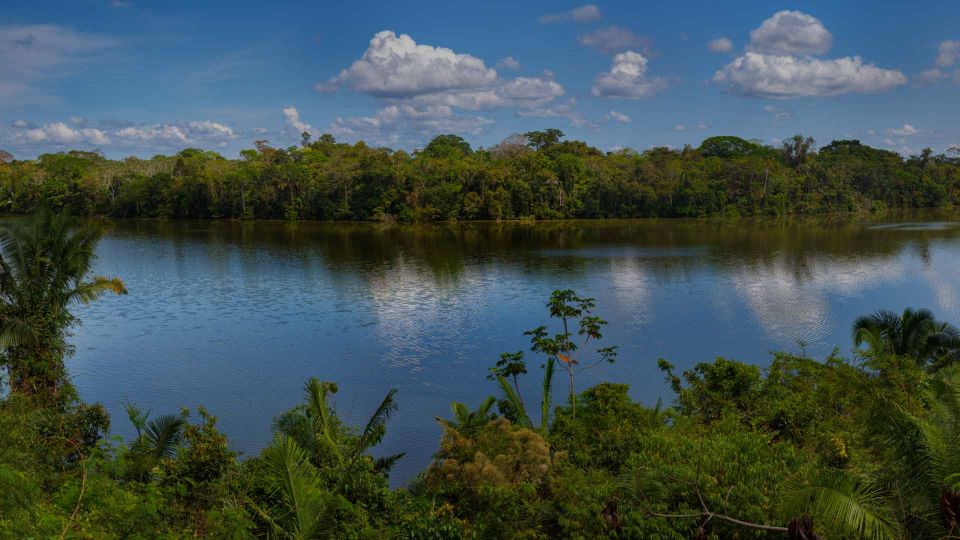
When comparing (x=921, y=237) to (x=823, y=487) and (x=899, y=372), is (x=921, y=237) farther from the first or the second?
(x=823, y=487)

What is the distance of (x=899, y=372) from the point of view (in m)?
15.5

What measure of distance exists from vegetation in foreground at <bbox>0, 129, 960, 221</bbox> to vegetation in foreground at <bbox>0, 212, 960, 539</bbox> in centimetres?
6842

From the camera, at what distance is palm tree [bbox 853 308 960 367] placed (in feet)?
61.9

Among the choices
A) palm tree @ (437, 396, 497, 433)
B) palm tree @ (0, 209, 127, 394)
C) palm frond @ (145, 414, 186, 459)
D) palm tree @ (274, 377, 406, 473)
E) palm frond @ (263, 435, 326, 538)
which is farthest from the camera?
palm tree @ (0, 209, 127, 394)

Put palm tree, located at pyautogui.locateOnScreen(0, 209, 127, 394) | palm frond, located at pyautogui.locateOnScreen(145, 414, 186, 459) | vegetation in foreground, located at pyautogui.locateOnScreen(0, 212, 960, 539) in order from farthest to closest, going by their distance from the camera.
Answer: palm tree, located at pyautogui.locateOnScreen(0, 209, 127, 394), palm frond, located at pyautogui.locateOnScreen(145, 414, 186, 459), vegetation in foreground, located at pyautogui.locateOnScreen(0, 212, 960, 539)

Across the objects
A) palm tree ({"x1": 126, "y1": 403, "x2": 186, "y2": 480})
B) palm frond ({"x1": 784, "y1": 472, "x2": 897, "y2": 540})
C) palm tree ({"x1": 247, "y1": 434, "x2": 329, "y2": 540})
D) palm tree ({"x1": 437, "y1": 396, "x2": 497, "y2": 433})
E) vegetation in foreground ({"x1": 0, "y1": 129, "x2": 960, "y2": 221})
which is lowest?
palm tree ({"x1": 437, "y1": 396, "x2": 497, "y2": 433})

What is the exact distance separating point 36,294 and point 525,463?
13.3 metres

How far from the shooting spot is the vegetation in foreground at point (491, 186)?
87.1 m

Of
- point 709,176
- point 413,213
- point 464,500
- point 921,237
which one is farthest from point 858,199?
point 464,500

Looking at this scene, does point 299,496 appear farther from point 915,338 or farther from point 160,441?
point 915,338

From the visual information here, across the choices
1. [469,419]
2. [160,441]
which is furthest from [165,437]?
Answer: [469,419]

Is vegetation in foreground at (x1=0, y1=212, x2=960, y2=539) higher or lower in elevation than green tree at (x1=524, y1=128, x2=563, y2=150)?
lower

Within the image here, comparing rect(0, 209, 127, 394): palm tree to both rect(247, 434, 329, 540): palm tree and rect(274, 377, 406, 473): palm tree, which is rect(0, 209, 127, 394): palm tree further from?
rect(247, 434, 329, 540): palm tree

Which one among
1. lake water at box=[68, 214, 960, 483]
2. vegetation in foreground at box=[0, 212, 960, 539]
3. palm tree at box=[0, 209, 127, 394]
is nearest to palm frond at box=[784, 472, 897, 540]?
vegetation in foreground at box=[0, 212, 960, 539]
